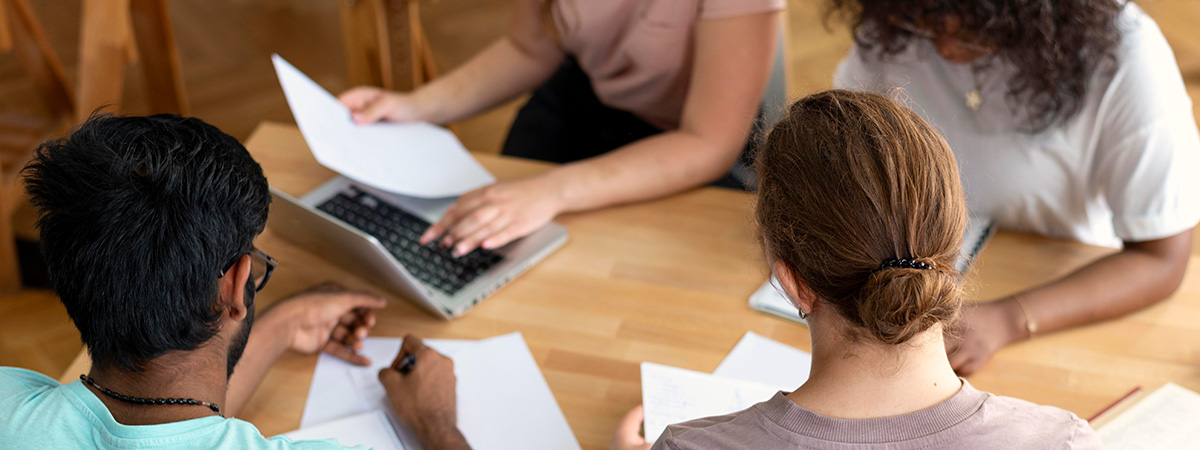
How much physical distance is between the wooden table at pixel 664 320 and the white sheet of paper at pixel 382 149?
0.14 m

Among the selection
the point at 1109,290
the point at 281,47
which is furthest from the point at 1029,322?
the point at 281,47

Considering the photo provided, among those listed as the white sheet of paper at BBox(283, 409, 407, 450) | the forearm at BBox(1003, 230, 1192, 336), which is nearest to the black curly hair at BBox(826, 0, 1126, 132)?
the forearm at BBox(1003, 230, 1192, 336)

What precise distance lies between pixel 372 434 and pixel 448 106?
2.28 ft

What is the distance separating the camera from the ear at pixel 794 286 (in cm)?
72

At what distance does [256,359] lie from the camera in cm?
98

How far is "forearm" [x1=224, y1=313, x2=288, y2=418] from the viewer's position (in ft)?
3.13

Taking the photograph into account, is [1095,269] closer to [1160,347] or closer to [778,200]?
[1160,347]

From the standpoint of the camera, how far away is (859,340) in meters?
0.70

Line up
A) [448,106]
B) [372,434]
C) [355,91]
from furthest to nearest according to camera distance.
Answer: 1. [448,106]
2. [355,91]
3. [372,434]

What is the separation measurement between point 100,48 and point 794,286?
184 cm

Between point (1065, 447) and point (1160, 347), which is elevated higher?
point (1065, 447)

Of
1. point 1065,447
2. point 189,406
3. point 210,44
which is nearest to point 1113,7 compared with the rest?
point 1065,447

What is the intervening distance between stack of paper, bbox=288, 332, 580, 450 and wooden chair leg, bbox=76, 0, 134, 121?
1.26 meters

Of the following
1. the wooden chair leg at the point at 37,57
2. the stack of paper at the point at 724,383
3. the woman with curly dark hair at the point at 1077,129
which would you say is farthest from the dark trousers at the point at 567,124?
the wooden chair leg at the point at 37,57
